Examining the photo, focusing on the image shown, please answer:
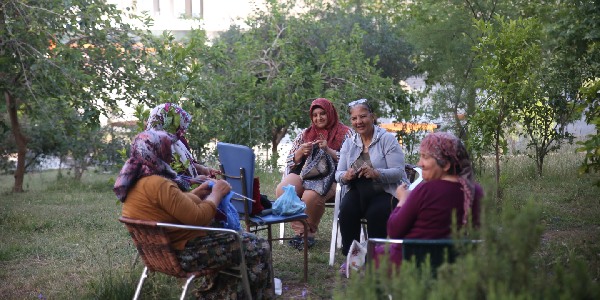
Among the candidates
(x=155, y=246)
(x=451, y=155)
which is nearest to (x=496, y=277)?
(x=451, y=155)

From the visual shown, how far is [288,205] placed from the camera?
A: 19.1 ft

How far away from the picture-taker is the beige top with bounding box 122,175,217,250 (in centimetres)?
426

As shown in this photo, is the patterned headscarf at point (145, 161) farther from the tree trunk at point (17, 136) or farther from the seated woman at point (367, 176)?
the tree trunk at point (17, 136)

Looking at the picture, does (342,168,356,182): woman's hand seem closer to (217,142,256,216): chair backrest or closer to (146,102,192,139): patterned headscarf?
(217,142,256,216): chair backrest

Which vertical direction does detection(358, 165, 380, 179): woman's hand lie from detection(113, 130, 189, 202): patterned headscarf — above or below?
below

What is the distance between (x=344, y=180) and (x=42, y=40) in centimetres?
433

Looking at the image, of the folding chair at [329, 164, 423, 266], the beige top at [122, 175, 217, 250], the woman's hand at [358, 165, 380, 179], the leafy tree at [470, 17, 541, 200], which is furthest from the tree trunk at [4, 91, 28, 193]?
the beige top at [122, 175, 217, 250]

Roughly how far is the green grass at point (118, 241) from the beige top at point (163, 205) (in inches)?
33.8

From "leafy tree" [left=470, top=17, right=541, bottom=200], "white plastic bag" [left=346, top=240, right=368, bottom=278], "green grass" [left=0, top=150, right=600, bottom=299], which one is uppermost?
"leafy tree" [left=470, top=17, right=541, bottom=200]

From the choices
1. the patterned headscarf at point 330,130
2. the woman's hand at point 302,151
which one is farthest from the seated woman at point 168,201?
the patterned headscarf at point 330,130

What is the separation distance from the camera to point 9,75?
32.2 feet

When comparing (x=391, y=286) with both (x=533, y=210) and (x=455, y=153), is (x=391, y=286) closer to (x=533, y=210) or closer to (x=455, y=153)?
(x=533, y=210)

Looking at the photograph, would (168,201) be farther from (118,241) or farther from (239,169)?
(118,241)

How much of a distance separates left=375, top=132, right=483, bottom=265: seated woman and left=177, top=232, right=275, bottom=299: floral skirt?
3.29 ft
